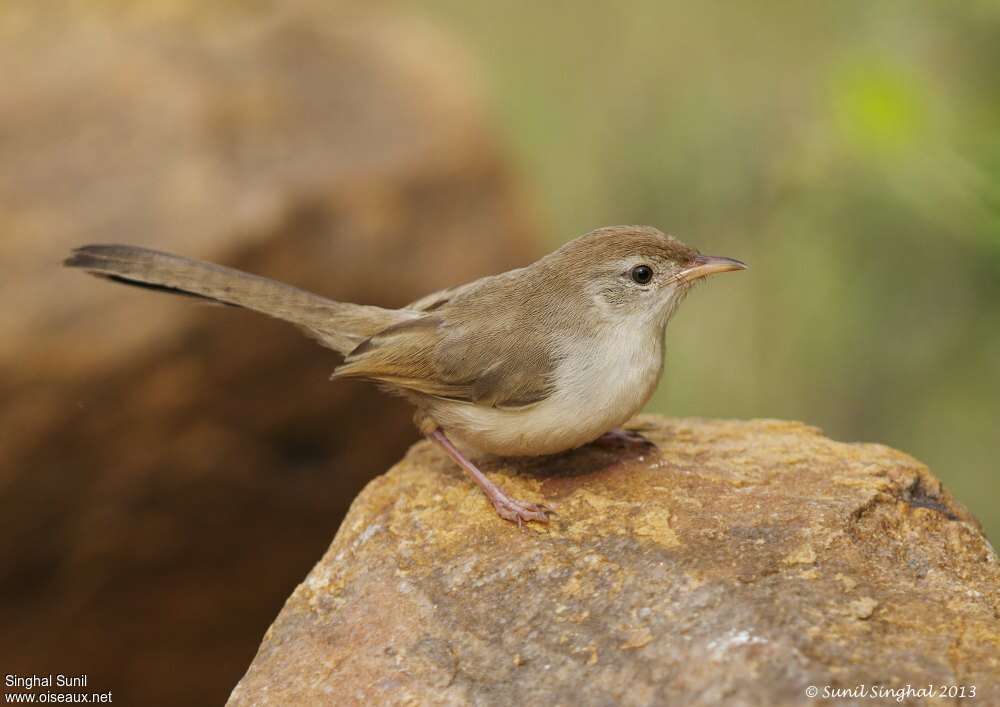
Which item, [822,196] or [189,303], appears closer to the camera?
[189,303]

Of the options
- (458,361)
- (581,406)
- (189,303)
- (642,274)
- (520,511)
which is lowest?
(520,511)

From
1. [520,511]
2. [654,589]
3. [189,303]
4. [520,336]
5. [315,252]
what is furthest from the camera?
[315,252]

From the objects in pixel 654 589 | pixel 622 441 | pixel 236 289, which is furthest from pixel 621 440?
pixel 236 289

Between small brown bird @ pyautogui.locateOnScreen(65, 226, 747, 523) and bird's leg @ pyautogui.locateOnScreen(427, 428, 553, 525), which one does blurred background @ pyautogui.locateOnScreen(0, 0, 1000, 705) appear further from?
bird's leg @ pyautogui.locateOnScreen(427, 428, 553, 525)

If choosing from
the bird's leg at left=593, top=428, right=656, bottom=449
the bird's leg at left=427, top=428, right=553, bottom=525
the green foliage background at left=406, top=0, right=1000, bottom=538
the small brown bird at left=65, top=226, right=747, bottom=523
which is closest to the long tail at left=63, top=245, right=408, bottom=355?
the small brown bird at left=65, top=226, right=747, bottom=523

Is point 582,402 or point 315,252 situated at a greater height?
point 315,252

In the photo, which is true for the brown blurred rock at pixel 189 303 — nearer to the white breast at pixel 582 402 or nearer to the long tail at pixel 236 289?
the long tail at pixel 236 289

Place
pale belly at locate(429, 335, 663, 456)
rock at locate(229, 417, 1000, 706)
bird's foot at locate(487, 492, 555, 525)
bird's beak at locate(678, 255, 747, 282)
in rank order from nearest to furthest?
rock at locate(229, 417, 1000, 706) → bird's foot at locate(487, 492, 555, 525) → pale belly at locate(429, 335, 663, 456) → bird's beak at locate(678, 255, 747, 282)

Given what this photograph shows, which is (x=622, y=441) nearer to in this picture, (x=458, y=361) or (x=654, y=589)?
(x=458, y=361)
